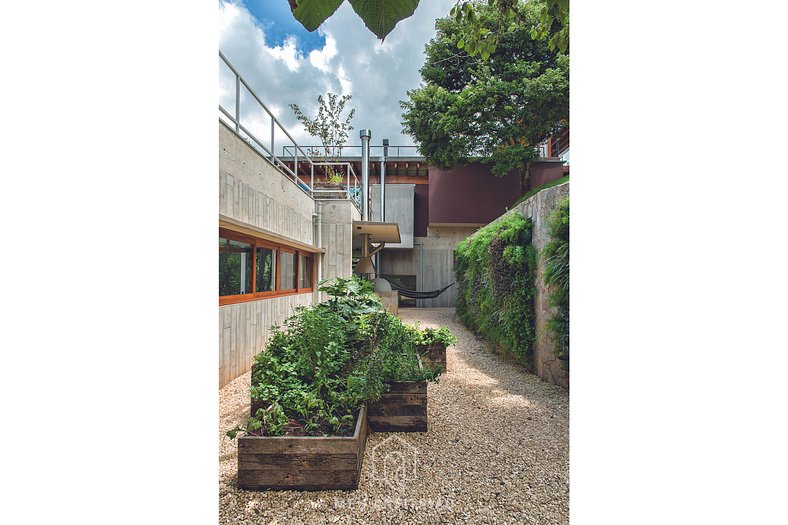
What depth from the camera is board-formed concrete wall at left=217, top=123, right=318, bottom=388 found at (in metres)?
3.16

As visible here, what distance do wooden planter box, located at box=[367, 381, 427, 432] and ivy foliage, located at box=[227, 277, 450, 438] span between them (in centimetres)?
6

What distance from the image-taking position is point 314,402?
1847 mm

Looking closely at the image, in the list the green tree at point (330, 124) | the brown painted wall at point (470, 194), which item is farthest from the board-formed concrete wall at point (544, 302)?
the brown painted wall at point (470, 194)

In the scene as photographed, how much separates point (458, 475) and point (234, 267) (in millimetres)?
2688

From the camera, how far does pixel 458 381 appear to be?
3.59 m

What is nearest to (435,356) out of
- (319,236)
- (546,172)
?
(319,236)

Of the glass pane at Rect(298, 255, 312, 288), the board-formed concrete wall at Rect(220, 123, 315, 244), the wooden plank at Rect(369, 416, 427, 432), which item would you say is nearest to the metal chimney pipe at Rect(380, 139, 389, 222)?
the glass pane at Rect(298, 255, 312, 288)

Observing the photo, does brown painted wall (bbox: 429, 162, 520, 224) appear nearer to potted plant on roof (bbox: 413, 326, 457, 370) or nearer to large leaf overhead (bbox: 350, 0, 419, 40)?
Result: potted plant on roof (bbox: 413, 326, 457, 370)

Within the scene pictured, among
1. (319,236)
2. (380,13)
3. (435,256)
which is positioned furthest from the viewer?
(435,256)

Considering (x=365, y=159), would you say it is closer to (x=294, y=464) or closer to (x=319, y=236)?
(x=319, y=236)
